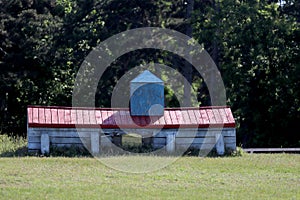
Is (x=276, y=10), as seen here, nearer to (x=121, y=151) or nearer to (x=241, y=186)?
(x=121, y=151)

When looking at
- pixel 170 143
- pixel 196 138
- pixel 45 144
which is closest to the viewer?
pixel 45 144

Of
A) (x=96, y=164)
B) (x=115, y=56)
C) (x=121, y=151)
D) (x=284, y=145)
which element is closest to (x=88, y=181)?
(x=96, y=164)

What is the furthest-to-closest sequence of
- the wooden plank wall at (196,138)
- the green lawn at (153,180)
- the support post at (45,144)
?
the wooden plank wall at (196,138)
the support post at (45,144)
the green lawn at (153,180)

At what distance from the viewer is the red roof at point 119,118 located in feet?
66.9

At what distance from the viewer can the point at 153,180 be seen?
1577 centimetres

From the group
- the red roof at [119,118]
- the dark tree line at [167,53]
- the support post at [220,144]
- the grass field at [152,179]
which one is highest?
the dark tree line at [167,53]

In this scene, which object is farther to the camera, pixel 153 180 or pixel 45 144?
pixel 45 144

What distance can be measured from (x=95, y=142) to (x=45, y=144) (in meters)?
1.48

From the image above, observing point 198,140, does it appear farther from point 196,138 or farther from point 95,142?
point 95,142

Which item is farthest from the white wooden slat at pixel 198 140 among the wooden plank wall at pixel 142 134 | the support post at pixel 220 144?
the support post at pixel 220 144

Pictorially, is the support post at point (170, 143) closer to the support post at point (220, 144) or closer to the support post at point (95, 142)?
the support post at point (220, 144)

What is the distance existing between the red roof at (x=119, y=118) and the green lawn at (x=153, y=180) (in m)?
1.68

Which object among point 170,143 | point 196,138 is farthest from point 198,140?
point 170,143

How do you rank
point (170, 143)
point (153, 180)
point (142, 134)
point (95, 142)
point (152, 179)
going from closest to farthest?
point (153, 180)
point (152, 179)
point (95, 142)
point (170, 143)
point (142, 134)
